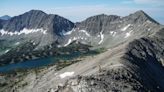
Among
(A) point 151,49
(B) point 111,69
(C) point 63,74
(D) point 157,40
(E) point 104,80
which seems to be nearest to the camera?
(E) point 104,80

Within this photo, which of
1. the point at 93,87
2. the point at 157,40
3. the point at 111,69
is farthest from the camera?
the point at 157,40

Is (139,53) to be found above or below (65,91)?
below

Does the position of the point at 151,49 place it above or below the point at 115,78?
below

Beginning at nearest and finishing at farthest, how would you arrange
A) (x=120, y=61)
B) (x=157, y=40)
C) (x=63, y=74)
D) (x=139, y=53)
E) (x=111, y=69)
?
(x=111, y=69), (x=120, y=61), (x=63, y=74), (x=139, y=53), (x=157, y=40)

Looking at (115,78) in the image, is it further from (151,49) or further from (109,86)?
(151,49)

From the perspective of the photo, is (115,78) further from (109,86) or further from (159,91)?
(159,91)

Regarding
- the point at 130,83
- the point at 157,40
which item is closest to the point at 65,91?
the point at 130,83

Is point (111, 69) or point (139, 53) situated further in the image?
point (139, 53)

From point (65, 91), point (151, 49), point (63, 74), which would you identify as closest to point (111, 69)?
point (65, 91)

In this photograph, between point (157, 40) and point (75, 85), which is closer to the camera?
point (75, 85)
